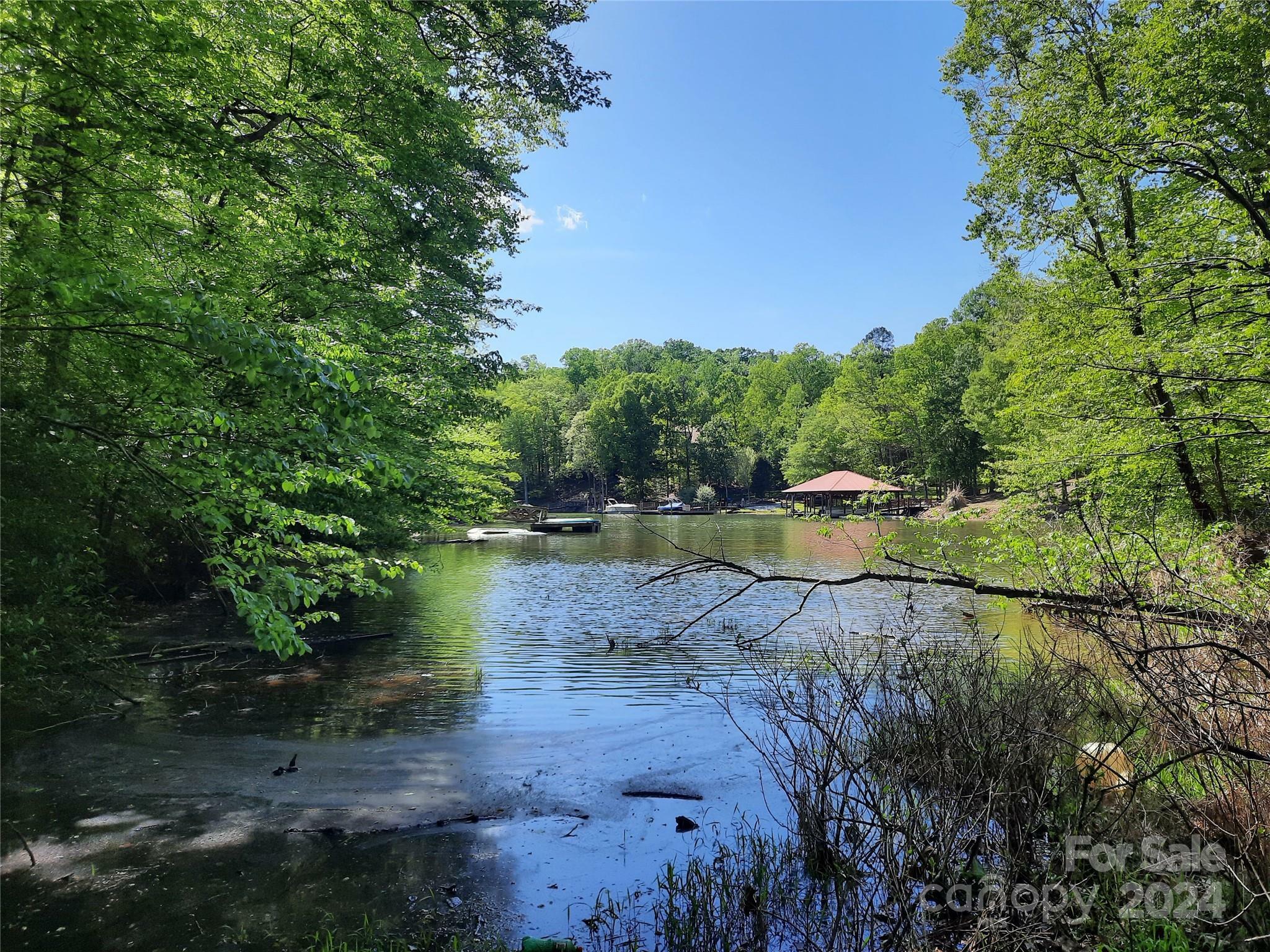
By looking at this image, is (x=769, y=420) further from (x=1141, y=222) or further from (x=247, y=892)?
(x=247, y=892)

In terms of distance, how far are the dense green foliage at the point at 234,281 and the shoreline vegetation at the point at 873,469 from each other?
0.18 feet

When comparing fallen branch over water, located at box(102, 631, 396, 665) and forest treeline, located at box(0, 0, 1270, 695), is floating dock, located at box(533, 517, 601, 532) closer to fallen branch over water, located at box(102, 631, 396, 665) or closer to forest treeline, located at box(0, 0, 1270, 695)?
forest treeline, located at box(0, 0, 1270, 695)

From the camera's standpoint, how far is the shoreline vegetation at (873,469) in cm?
366

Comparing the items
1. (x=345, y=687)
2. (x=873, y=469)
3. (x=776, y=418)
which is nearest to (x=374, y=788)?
(x=345, y=687)

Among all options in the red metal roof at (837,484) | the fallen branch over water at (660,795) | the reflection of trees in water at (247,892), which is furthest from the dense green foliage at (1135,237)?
the red metal roof at (837,484)

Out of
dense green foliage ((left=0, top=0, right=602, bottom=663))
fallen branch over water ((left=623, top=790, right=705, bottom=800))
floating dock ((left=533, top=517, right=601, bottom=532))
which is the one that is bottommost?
fallen branch over water ((left=623, top=790, right=705, bottom=800))

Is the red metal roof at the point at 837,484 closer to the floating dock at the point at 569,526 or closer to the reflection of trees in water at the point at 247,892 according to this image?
the floating dock at the point at 569,526

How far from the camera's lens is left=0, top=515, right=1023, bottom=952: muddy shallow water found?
15.3ft

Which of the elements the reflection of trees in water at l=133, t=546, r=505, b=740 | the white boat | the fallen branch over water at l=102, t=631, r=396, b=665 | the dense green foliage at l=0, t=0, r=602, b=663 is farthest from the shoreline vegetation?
the white boat

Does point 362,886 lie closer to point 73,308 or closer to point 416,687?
point 73,308

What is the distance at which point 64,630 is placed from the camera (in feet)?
21.1

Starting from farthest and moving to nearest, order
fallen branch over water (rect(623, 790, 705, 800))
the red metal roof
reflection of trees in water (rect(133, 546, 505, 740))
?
the red metal roof, reflection of trees in water (rect(133, 546, 505, 740)), fallen branch over water (rect(623, 790, 705, 800))

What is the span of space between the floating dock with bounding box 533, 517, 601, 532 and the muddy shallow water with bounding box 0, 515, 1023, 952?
31971 mm

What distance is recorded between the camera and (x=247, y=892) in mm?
4754
